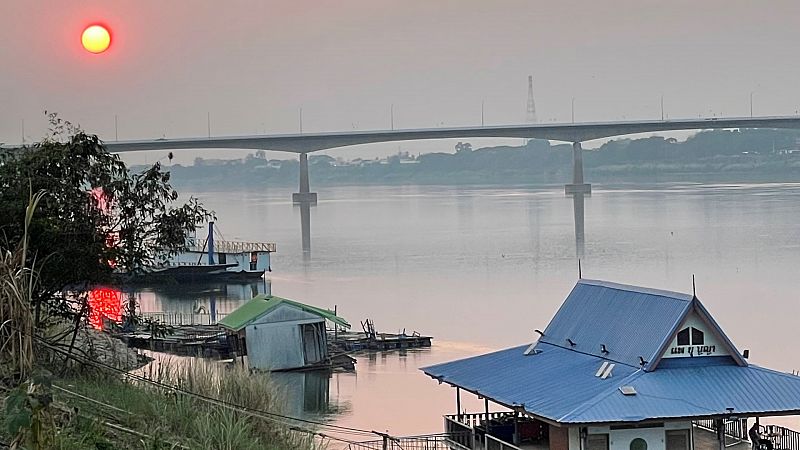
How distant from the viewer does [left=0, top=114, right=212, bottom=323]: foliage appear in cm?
2067

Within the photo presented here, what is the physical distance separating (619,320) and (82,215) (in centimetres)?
956

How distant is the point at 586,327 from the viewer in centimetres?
2336

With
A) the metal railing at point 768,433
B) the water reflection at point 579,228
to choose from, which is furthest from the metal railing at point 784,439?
the water reflection at point 579,228

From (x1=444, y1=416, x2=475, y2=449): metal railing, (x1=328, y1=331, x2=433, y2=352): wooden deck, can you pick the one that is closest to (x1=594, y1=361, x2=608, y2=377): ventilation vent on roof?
(x1=444, y1=416, x2=475, y2=449): metal railing

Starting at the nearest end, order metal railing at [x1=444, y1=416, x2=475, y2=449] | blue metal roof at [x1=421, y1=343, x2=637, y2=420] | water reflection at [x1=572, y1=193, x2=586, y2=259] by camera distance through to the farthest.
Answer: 1. blue metal roof at [x1=421, y1=343, x2=637, y2=420]
2. metal railing at [x1=444, y1=416, x2=475, y2=449]
3. water reflection at [x1=572, y1=193, x2=586, y2=259]

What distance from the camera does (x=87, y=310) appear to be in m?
22.3

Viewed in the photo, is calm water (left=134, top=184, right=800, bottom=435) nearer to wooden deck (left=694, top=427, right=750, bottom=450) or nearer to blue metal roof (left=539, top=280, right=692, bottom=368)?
blue metal roof (left=539, top=280, right=692, bottom=368)

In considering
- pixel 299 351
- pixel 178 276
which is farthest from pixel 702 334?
pixel 178 276

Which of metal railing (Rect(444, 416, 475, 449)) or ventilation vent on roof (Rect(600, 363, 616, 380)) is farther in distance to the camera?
metal railing (Rect(444, 416, 475, 449))

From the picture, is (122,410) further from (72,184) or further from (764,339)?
(764,339)

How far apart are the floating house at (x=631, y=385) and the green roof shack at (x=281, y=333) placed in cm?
1620

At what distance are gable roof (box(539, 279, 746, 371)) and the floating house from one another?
2cm

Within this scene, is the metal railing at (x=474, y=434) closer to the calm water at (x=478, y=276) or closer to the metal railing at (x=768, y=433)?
the metal railing at (x=768, y=433)

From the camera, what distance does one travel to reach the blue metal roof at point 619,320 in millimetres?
21094
